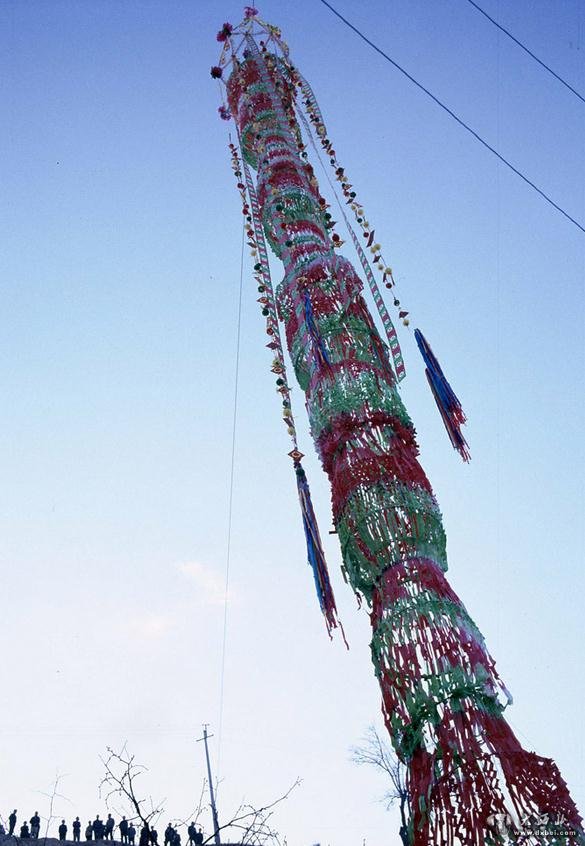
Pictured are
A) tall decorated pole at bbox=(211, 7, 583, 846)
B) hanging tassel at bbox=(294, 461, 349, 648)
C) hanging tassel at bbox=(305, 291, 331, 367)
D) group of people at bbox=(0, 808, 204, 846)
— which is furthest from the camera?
group of people at bbox=(0, 808, 204, 846)

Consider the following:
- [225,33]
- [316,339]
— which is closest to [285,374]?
[316,339]

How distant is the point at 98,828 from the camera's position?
1439cm

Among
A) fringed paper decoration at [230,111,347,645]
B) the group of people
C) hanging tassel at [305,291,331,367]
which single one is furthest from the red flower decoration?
the group of people

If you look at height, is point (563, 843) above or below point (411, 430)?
below

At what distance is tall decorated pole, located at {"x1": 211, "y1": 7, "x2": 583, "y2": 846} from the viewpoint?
295 centimetres

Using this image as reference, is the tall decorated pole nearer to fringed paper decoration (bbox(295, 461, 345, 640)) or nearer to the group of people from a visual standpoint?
fringed paper decoration (bbox(295, 461, 345, 640))

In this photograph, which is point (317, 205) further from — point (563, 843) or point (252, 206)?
point (563, 843)

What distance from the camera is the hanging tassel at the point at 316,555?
452 cm

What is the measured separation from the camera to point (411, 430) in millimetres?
4629

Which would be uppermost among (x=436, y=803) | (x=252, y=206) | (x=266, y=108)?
(x=266, y=108)

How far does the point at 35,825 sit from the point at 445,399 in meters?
13.0

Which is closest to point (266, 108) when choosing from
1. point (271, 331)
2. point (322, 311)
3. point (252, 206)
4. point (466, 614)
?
point (252, 206)

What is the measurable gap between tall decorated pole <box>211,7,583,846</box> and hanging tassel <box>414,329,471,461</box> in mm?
11

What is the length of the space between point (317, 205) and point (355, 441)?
3.11 m
